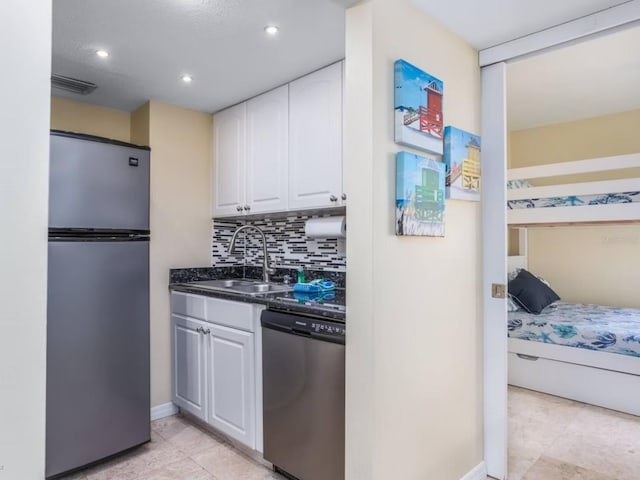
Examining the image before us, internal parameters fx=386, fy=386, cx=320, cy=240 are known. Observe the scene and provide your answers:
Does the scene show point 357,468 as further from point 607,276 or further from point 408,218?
point 607,276

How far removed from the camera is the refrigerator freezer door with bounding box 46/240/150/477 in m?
1.99

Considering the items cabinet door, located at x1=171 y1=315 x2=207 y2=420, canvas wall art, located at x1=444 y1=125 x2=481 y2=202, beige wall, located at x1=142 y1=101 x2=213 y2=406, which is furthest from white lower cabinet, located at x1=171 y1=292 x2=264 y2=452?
canvas wall art, located at x1=444 y1=125 x2=481 y2=202

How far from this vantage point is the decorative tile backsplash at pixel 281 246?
2.72m

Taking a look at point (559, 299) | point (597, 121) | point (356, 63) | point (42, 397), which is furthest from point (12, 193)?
point (597, 121)

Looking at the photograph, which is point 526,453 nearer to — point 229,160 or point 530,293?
point 530,293

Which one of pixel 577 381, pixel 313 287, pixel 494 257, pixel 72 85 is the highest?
pixel 72 85

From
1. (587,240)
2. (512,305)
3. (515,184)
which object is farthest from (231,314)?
(587,240)

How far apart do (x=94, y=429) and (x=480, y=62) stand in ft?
9.40

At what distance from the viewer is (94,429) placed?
2111 mm

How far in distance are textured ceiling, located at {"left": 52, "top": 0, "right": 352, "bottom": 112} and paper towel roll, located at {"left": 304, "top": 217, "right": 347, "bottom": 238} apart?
0.92 metres

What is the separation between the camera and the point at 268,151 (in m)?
2.64

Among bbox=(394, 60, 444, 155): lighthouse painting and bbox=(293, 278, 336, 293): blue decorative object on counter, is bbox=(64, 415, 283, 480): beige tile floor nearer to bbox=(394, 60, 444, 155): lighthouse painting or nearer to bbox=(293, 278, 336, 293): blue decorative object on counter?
bbox=(293, 278, 336, 293): blue decorative object on counter

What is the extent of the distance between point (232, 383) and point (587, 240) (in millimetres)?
4009

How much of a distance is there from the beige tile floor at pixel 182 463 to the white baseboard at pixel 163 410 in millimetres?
202
